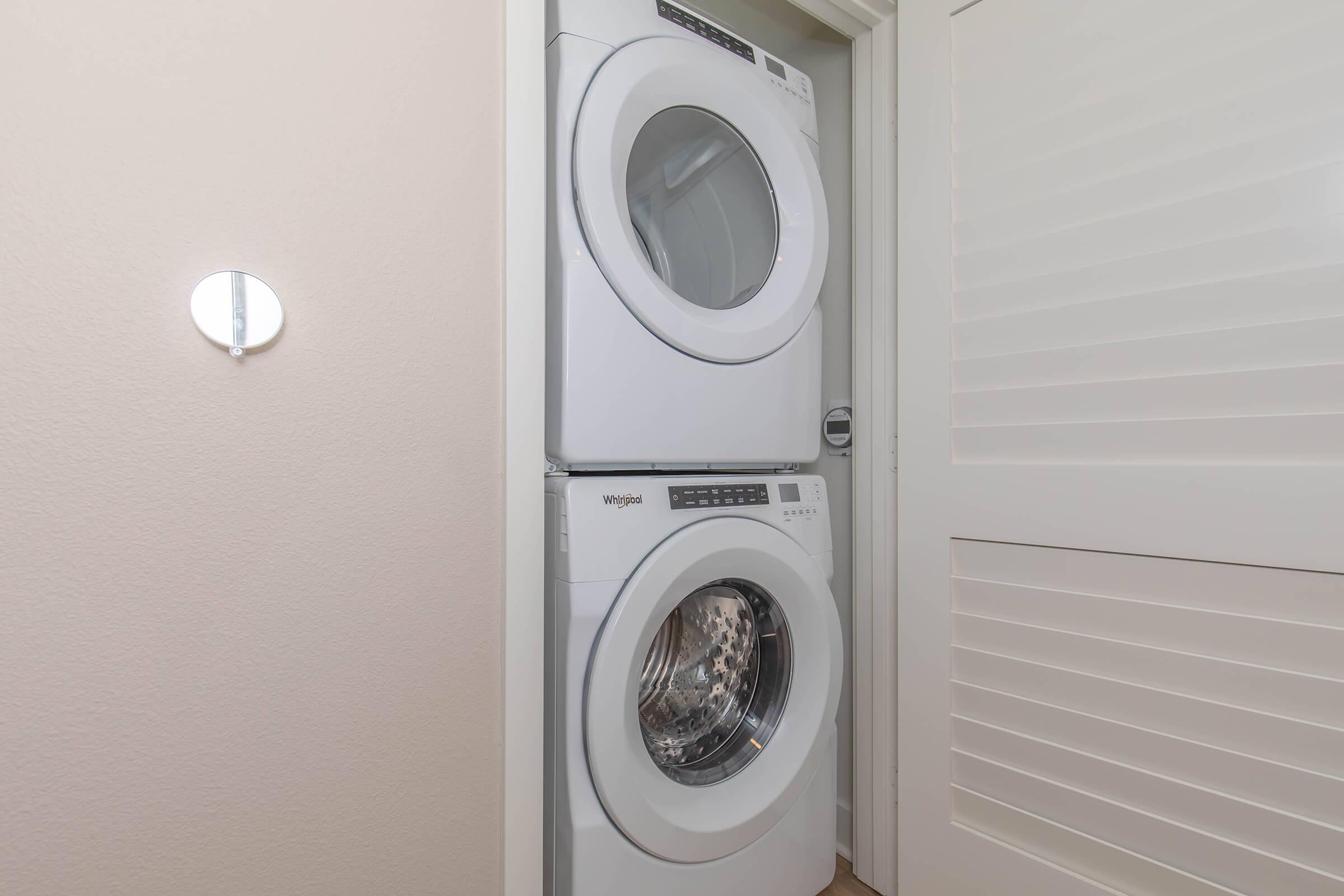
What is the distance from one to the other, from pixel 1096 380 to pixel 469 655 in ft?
3.28

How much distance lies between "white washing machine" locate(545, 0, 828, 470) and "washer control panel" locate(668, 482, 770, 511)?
0.05 metres

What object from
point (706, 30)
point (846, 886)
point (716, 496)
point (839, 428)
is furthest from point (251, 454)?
point (846, 886)

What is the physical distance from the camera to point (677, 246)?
47.9 inches

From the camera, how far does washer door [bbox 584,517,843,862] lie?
913 millimetres

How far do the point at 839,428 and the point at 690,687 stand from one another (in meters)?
Answer: 0.66

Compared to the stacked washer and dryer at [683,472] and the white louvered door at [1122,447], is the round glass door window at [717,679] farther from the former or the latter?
the white louvered door at [1122,447]

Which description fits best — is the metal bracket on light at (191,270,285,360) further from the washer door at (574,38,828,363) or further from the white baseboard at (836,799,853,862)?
the white baseboard at (836,799,853,862)

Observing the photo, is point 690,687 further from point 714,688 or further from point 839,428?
point 839,428

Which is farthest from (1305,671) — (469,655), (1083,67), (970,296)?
(469,655)

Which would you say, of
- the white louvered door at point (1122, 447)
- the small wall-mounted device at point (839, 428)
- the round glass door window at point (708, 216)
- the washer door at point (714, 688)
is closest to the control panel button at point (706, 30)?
the round glass door window at point (708, 216)

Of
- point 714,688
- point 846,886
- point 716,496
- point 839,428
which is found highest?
point 839,428

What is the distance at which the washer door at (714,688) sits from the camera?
2.99 feet

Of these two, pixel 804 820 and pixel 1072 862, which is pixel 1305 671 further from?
pixel 804 820

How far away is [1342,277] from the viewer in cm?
80
